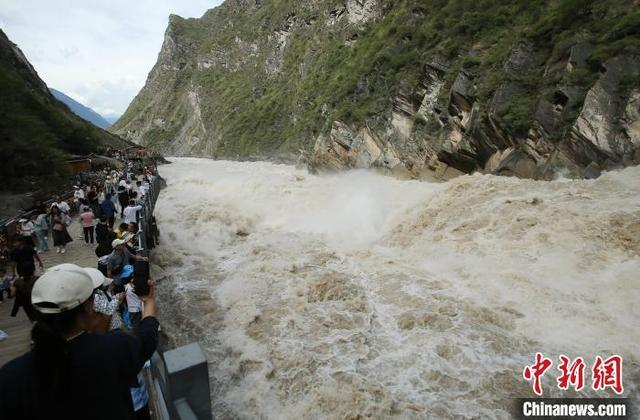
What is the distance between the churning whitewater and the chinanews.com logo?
167 millimetres

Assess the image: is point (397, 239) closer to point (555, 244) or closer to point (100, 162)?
point (555, 244)

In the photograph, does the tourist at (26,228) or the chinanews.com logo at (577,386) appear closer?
the chinanews.com logo at (577,386)

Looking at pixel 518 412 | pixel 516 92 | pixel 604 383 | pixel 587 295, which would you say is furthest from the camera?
pixel 516 92

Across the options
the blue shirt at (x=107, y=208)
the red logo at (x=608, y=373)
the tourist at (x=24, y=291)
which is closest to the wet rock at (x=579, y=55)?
the red logo at (x=608, y=373)

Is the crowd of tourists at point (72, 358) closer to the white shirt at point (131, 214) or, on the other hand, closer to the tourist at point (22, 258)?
the tourist at point (22, 258)

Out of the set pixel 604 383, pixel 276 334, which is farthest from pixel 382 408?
pixel 604 383

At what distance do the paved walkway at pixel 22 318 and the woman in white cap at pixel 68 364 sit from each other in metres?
5.76

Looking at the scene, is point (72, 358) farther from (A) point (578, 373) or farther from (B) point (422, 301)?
(B) point (422, 301)

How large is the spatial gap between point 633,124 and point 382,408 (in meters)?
13.7

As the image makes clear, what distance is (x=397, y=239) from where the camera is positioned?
1623 cm

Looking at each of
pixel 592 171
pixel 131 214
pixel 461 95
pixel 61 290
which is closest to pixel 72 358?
pixel 61 290

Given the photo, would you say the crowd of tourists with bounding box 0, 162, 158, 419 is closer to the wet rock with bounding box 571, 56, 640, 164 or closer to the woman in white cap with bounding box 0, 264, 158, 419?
the woman in white cap with bounding box 0, 264, 158, 419

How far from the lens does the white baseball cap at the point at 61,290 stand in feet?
6.43

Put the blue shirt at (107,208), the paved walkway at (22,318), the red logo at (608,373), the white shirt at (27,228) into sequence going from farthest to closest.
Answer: the blue shirt at (107,208)
the white shirt at (27,228)
the red logo at (608,373)
the paved walkway at (22,318)
